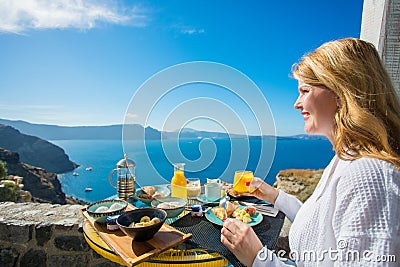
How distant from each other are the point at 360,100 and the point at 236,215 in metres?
0.57

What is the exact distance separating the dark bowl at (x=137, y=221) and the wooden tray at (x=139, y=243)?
25 mm

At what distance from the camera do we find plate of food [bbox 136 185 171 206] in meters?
1.11

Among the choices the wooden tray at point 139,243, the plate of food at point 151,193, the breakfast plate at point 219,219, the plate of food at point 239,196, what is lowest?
the wooden tray at point 139,243

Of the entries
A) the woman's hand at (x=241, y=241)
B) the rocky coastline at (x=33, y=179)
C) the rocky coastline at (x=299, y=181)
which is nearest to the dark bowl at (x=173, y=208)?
the woman's hand at (x=241, y=241)

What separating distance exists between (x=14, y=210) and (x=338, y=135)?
185 centimetres

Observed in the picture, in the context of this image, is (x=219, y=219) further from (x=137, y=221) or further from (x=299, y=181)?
(x=299, y=181)

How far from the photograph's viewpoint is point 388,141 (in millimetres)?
616

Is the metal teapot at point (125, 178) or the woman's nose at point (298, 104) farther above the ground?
the woman's nose at point (298, 104)

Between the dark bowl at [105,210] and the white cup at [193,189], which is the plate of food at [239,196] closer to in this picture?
the white cup at [193,189]

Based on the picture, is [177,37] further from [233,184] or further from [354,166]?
[354,166]

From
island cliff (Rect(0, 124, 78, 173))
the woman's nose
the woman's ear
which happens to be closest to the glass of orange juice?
the woman's nose

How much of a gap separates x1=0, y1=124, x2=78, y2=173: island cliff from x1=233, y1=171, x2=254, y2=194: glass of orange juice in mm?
18838

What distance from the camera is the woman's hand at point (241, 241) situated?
2.13 feet

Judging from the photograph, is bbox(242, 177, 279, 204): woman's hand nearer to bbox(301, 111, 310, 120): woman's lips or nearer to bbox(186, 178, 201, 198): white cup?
bbox(186, 178, 201, 198): white cup
